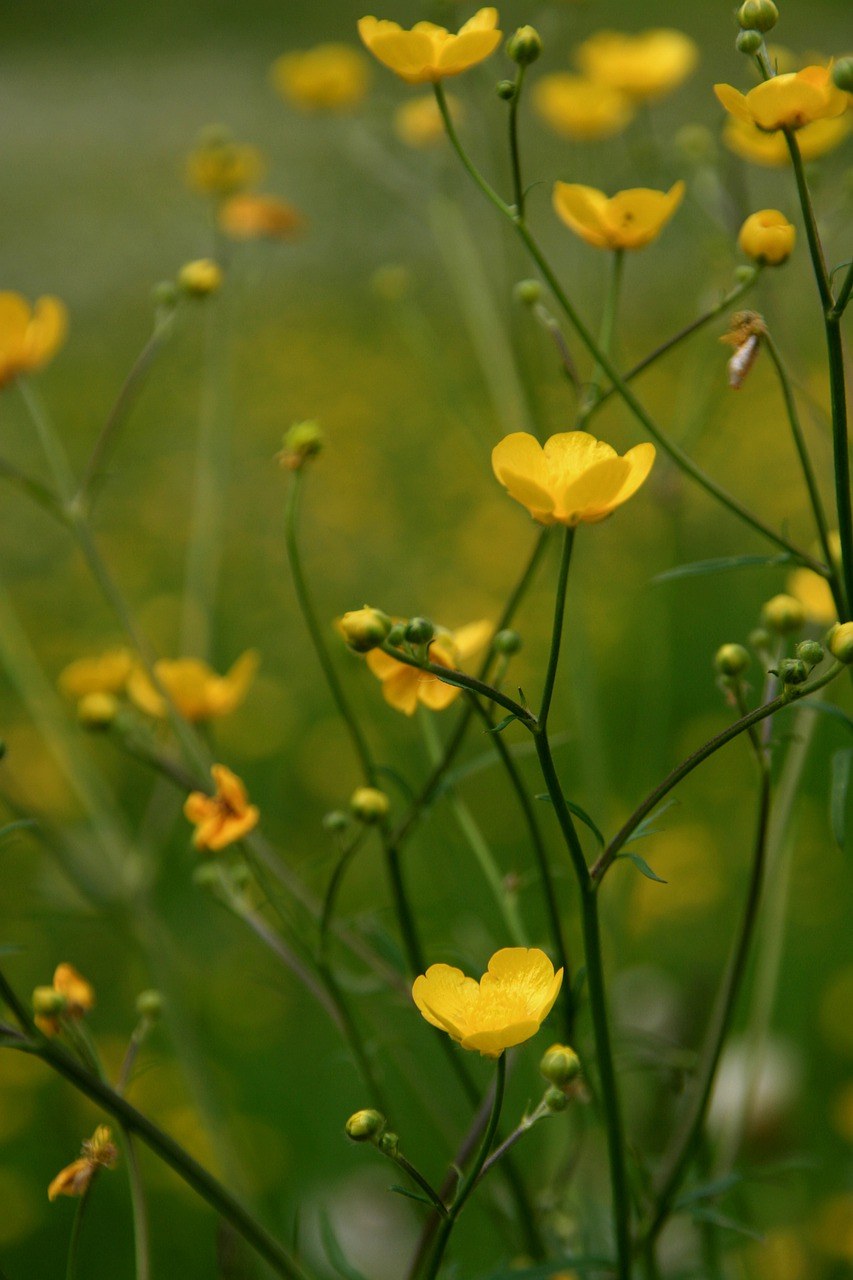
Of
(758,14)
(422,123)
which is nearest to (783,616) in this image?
(758,14)

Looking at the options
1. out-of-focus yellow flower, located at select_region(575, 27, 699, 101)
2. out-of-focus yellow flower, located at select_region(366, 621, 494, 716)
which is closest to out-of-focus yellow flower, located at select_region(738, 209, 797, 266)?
out-of-focus yellow flower, located at select_region(366, 621, 494, 716)

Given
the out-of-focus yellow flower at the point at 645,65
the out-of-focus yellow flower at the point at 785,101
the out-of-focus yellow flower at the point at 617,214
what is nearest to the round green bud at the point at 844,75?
the out-of-focus yellow flower at the point at 785,101

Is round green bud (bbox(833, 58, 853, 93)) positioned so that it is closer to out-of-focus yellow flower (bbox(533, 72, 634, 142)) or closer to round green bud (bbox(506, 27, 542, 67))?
round green bud (bbox(506, 27, 542, 67))

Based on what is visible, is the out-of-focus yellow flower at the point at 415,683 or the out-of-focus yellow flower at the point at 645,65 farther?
the out-of-focus yellow flower at the point at 645,65

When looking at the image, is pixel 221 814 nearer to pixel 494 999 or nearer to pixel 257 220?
pixel 494 999

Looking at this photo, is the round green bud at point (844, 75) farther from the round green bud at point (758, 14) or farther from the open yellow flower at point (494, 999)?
the open yellow flower at point (494, 999)

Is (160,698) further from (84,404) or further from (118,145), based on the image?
(118,145)
